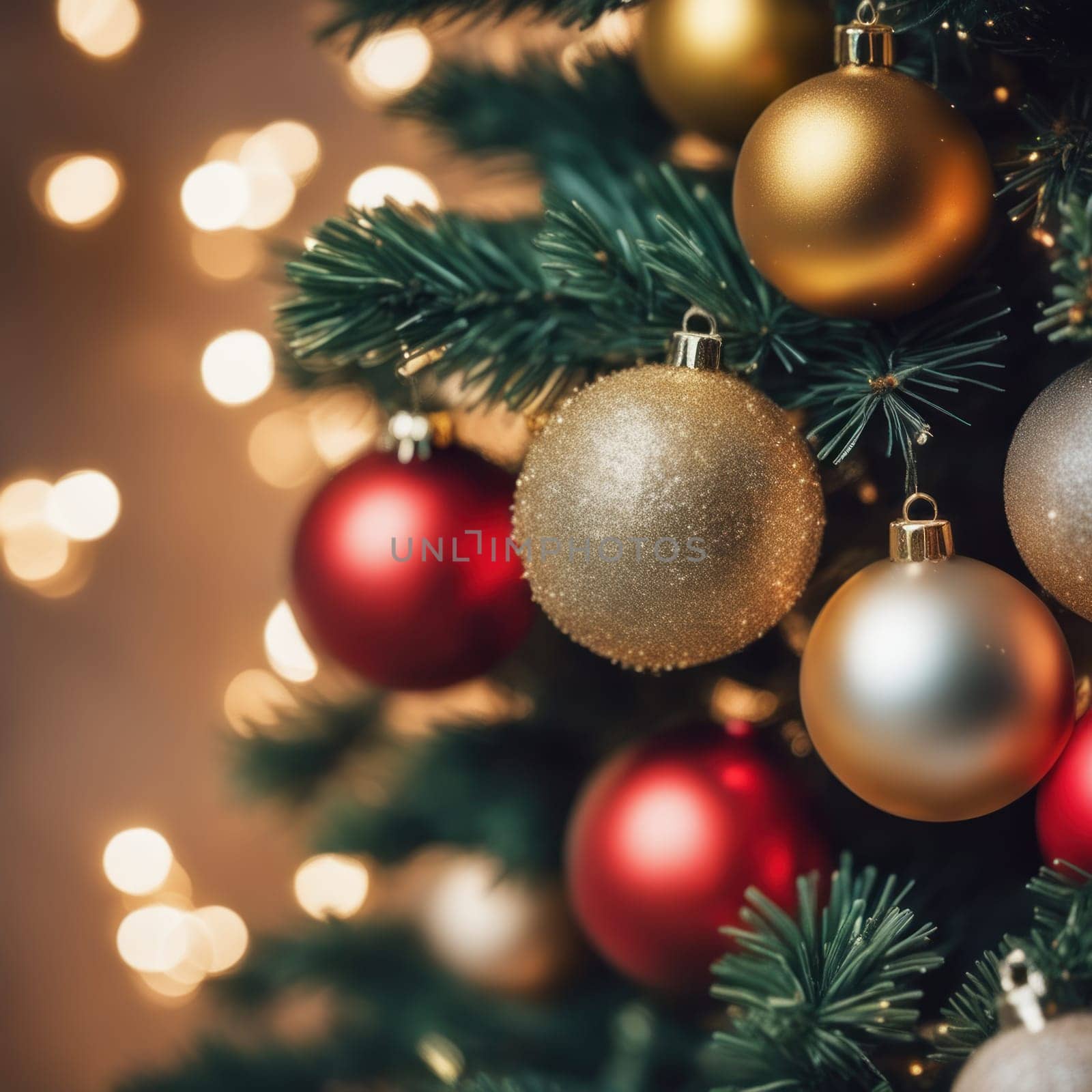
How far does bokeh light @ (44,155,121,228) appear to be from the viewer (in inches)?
34.0

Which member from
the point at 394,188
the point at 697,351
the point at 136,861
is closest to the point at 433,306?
the point at 697,351

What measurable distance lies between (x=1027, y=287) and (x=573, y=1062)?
0.55 meters

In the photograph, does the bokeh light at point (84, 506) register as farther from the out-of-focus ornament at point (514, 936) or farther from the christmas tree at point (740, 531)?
the out-of-focus ornament at point (514, 936)

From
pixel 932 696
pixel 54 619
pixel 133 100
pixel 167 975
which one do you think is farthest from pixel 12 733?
pixel 932 696

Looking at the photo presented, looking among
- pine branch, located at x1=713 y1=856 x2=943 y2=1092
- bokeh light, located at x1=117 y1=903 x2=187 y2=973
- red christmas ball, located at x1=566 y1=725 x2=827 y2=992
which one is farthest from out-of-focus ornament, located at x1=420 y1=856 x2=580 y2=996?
bokeh light, located at x1=117 y1=903 x2=187 y2=973

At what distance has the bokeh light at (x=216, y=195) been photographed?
895 millimetres

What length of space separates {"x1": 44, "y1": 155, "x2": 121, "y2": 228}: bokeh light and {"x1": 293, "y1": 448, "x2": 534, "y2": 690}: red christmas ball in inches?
20.0

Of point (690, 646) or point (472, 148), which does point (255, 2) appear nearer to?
point (472, 148)

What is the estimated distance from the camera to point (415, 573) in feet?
1.66

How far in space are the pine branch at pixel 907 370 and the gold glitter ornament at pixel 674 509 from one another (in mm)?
28

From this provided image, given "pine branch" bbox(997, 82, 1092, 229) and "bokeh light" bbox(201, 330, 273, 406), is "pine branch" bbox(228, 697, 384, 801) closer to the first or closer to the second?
"bokeh light" bbox(201, 330, 273, 406)

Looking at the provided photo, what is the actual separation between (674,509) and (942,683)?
118mm

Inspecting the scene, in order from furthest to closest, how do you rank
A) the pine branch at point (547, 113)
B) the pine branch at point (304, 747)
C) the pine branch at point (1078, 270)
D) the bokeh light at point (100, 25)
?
the bokeh light at point (100, 25)
the pine branch at point (304, 747)
the pine branch at point (547, 113)
the pine branch at point (1078, 270)

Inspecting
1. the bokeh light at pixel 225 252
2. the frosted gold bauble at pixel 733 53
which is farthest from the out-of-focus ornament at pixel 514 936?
the bokeh light at pixel 225 252
